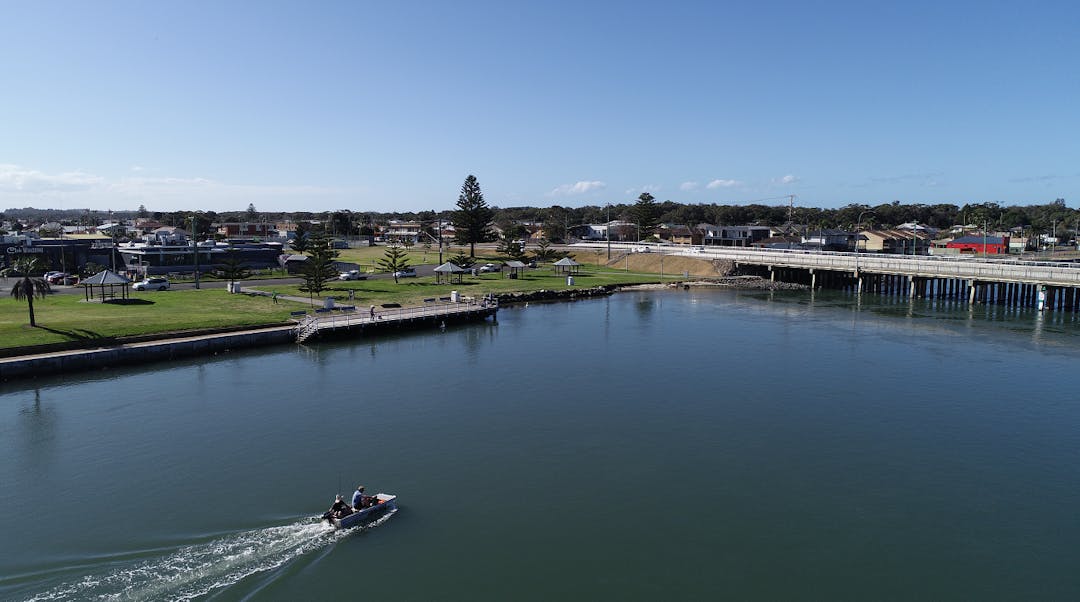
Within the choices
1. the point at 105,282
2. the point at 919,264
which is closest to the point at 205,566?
the point at 105,282

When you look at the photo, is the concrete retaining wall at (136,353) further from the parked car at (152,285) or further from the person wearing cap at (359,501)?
the person wearing cap at (359,501)

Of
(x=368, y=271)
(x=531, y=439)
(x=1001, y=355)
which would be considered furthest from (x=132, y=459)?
(x=368, y=271)

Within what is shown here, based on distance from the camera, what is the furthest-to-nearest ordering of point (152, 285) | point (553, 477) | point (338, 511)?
point (152, 285) < point (553, 477) < point (338, 511)

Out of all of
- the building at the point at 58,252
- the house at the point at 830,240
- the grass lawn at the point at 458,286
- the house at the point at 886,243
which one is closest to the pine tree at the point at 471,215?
the grass lawn at the point at 458,286

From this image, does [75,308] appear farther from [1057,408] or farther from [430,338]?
[1057,408]

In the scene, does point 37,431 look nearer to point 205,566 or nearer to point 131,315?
point 205,566

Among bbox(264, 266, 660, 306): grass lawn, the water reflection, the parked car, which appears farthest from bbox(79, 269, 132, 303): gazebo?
the water reflection
